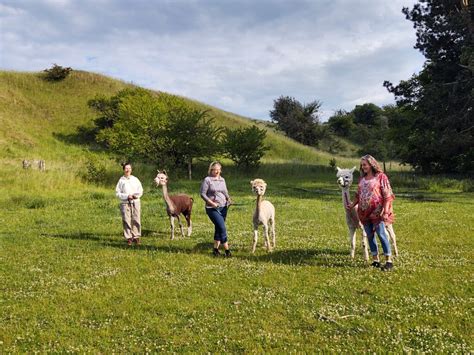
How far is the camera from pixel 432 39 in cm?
3669

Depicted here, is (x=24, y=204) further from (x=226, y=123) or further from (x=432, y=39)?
(x=226, y=123)

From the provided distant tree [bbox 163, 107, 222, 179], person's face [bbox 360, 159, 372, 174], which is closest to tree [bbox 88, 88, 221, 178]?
distant tree [bbox 163, 107, 222, 179]

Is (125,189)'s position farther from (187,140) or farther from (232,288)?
(187,140)

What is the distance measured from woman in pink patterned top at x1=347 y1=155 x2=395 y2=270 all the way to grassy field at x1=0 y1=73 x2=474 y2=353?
2.66 ft

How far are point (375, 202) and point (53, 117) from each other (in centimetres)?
6420

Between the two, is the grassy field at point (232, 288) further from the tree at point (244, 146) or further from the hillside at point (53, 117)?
the hillside at point (53, 117)

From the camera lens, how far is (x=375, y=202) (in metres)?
10.5

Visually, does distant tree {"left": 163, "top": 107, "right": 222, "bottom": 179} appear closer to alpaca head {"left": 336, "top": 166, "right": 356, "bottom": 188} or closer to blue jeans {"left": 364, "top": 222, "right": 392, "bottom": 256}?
alpaca head {"left": 336, "top": 166, "right": 356, "bottom": 188}

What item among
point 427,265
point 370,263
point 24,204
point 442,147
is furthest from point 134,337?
point 442,147

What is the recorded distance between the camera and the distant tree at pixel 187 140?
Result: 45.5 m

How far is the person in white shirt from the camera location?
1451 centimetres

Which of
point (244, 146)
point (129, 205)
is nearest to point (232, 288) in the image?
point (129, 205)

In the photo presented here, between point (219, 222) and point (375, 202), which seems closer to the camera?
point (375, 202)

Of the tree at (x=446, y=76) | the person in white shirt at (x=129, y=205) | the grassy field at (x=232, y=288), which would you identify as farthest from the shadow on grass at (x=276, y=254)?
the tree at (x=446, y=76)
